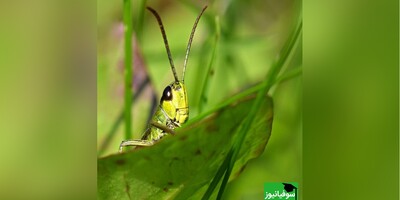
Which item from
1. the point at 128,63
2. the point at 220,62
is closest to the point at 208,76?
the point at 220,62

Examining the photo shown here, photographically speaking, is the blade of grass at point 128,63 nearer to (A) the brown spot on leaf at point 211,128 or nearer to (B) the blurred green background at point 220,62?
(B) the blurred green background at point 220,62

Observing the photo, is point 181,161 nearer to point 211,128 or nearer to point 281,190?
point 211,128

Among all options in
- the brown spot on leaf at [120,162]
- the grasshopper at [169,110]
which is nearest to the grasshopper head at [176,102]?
the grasshopper at [169,110]

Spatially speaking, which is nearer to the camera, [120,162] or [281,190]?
[120,162]

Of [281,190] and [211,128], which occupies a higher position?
[211,128]

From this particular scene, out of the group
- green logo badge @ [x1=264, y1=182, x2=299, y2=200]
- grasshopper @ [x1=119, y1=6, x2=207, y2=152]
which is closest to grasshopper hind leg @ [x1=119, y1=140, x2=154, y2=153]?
grasshopper @ [x1=119, y1=6, x2=207, y2=152]

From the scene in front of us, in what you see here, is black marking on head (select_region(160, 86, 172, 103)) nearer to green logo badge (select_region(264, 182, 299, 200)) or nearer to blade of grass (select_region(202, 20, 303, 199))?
blade of grass (select_region(202, 20, 303, 199))
